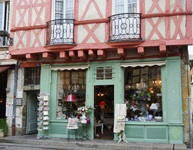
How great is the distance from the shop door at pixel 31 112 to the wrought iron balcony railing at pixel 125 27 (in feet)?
15.5

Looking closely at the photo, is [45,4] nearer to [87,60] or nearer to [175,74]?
[87,60]

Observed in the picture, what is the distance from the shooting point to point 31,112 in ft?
39.4

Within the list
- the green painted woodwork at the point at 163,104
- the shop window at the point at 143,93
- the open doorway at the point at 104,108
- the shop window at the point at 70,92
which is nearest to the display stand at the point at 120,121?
the green painted woodwork at the point at 163,104

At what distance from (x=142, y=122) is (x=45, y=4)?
6018 millimetres

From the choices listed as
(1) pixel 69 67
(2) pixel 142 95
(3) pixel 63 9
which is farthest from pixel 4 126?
(2) pixel 142 95

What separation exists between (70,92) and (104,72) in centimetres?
173

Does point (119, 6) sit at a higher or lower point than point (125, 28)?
higher

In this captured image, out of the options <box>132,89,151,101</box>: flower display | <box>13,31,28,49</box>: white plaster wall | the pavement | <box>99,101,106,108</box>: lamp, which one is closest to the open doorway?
<box>99,101,106,108</box>: lamp

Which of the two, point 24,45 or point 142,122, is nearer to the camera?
point 142,122

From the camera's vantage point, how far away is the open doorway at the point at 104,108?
12.2 m

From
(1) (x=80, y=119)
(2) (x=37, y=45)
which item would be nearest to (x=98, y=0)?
(2) (x=37, y=45)

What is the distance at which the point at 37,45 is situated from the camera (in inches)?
423

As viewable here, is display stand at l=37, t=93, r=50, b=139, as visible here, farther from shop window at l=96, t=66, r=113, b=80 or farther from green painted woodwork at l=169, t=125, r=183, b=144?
green painted woodwork at l=169, t=125, r=183, b=144

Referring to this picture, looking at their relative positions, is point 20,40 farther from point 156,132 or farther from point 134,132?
point 156,132
